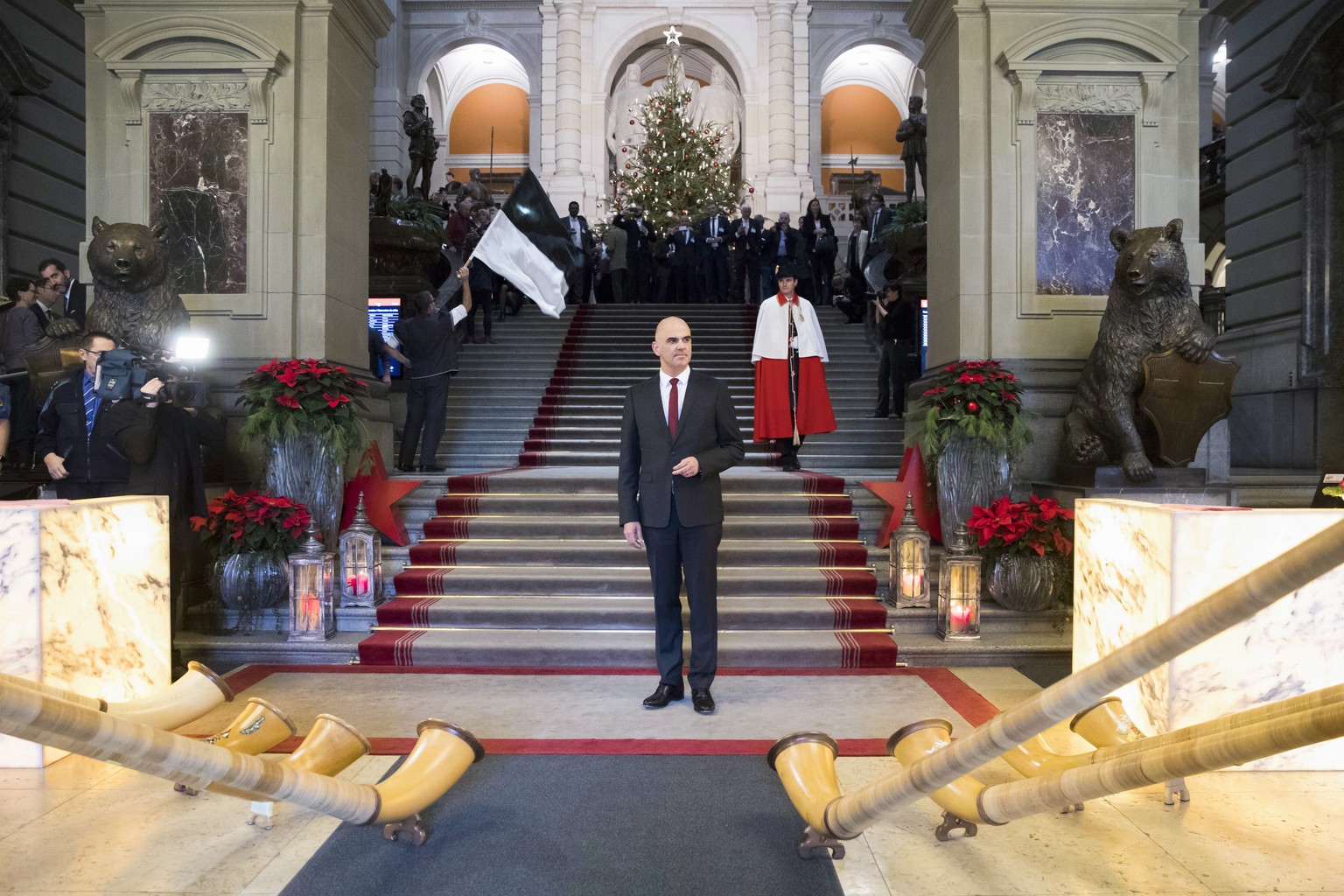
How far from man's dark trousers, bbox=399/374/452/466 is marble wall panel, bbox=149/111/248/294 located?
1.71m

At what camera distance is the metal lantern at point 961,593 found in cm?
537

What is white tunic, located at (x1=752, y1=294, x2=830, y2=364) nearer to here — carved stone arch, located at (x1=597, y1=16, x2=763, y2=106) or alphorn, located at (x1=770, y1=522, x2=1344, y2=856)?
alphorn, located at (x1=770, y1=522, x2=1344, y2=856)

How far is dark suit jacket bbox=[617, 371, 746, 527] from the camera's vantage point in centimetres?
425

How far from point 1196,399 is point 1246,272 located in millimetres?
7514

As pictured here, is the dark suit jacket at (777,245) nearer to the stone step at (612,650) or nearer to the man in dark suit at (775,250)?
the man in dark suit at (775,250)

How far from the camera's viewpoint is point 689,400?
4.34 meters

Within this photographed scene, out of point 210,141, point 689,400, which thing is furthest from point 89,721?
point 210,141

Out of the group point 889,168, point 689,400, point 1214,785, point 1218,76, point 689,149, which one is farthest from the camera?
point 889,168

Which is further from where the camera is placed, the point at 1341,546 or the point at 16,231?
the point at 16,231

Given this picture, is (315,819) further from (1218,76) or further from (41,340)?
(1218,76)

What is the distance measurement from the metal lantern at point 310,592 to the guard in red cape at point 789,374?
12.8 ft

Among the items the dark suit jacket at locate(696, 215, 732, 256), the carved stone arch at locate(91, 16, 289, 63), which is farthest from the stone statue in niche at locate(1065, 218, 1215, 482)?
the dark suit jacket at locate(696, 215, 732, 256)

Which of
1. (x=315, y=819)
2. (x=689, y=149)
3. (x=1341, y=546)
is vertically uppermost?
(x=689, y=149)

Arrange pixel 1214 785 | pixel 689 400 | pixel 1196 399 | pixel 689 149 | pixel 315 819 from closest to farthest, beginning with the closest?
pixel 315 819 < pixel 1214 785 < pixel 689 400 < pixel 1196 399 < pixel 689 149
